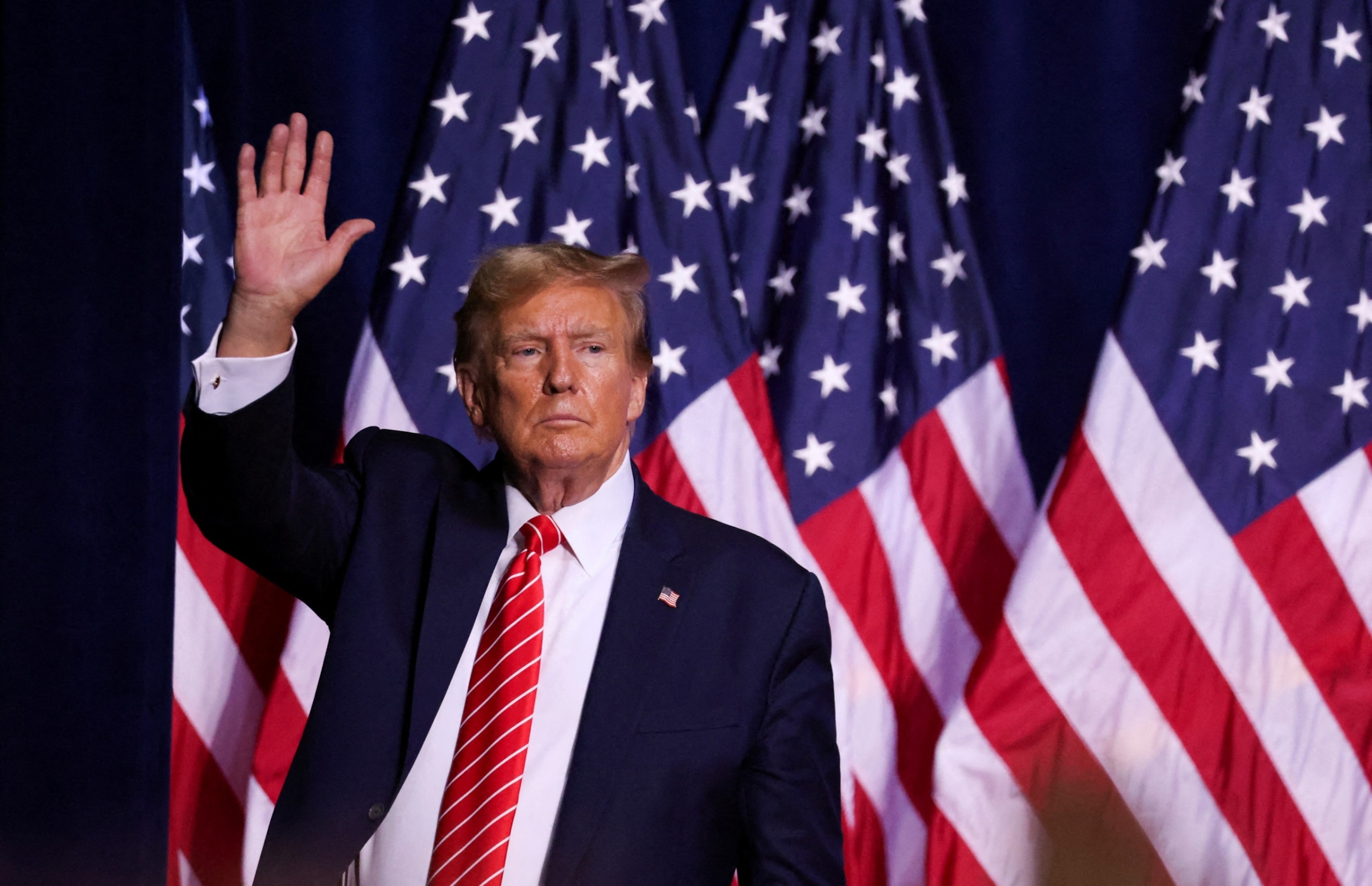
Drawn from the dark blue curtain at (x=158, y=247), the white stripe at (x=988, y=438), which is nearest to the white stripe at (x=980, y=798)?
the white stripe at (x=988, y=438)

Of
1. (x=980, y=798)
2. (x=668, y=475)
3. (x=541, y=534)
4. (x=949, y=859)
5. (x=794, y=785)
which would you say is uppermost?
(x=668, y=475)

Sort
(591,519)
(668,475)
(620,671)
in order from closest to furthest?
(620,671) → (591,519) → (668,475)

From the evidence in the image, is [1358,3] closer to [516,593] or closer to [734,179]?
[734,179]

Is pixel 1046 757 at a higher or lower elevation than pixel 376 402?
lower

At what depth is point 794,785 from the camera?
1.69m

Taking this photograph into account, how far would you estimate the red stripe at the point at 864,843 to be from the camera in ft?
9.50

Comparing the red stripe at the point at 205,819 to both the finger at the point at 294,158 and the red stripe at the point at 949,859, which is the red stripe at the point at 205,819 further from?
the finger at the point at 294,158

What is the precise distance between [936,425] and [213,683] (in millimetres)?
1686

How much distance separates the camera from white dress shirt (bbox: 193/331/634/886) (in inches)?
59.4

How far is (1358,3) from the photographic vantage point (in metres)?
2.94

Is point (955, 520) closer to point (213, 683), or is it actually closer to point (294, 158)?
point (213, 683)

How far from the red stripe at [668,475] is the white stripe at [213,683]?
99 centimetres

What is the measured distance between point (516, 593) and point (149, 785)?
6.12 feet

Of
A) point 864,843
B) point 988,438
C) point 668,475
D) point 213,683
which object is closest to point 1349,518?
point 988,438
